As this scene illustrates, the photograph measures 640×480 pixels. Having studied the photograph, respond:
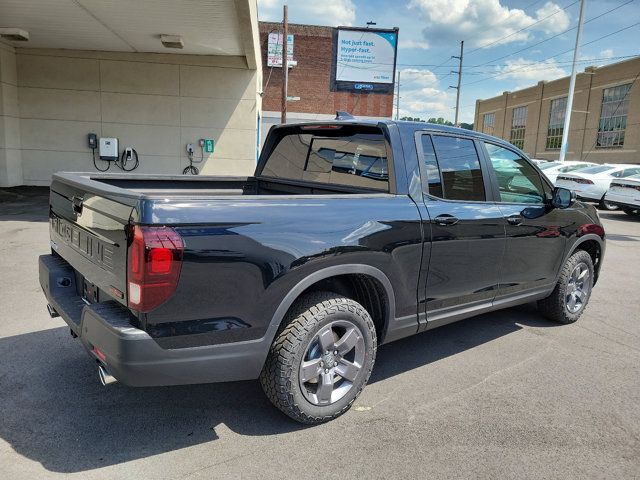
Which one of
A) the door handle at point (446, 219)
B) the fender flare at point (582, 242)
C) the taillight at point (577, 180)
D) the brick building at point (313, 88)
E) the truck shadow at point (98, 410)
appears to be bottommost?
the truck shadow at point (98, 410)

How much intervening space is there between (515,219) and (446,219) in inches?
37.6

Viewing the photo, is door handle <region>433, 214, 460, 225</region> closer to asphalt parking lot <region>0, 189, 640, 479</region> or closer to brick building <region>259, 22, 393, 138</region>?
asphalt parking lot <region>0, 189, 640, 479</region>

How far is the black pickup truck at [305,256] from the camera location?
8.04 ft

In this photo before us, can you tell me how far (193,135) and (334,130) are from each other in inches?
527

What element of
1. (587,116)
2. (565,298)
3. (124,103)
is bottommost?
(565,298)

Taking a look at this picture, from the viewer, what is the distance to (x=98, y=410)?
316 cm

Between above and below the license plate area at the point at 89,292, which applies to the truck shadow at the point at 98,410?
below

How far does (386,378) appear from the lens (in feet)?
12.4

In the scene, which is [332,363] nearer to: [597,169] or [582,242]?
[582,242]

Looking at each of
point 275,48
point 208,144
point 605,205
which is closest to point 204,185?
point 208,144

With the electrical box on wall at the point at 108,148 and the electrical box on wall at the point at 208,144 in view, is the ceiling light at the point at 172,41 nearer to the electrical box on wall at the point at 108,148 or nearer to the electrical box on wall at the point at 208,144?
the electrical box on wall at the point at 208,144

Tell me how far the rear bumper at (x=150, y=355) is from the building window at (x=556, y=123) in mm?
57536

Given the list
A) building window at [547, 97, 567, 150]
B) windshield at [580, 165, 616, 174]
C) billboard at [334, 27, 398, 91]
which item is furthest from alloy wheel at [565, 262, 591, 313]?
building window at [547, 97, 567, 150]

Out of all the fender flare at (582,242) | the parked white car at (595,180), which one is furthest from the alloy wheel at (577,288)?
the parked white car at (595,180)
